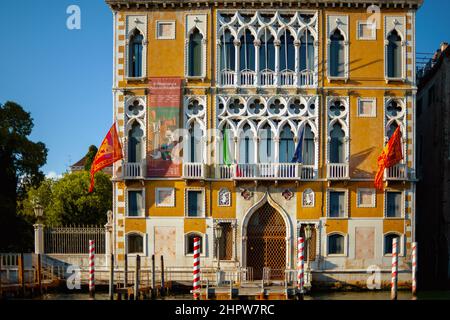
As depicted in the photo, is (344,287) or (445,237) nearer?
(344,287)

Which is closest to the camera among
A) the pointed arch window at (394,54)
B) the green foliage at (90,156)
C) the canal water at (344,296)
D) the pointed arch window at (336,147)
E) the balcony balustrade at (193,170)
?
the canal water at (344,296)

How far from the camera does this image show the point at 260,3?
82.2ft

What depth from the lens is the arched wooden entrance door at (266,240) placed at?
82.4ft

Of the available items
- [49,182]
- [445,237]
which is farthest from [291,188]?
[49,182]

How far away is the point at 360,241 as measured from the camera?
2502 cm

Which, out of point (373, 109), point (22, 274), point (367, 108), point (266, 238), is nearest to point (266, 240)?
point (266, 238)

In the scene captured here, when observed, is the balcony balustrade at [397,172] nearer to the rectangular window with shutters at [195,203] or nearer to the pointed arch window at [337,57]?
the pointed arch window at [337,57]

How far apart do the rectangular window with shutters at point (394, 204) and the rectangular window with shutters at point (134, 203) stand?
10029 millimetres

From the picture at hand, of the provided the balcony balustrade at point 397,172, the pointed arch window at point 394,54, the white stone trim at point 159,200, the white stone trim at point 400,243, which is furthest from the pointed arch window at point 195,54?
the white stone trim at point 400,243

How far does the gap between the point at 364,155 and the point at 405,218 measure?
3053 mm

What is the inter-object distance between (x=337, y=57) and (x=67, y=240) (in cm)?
1359

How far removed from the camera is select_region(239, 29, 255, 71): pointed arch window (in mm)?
25328

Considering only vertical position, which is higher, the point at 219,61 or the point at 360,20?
the point at 360,20

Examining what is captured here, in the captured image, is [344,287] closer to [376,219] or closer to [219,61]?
[376,219]
